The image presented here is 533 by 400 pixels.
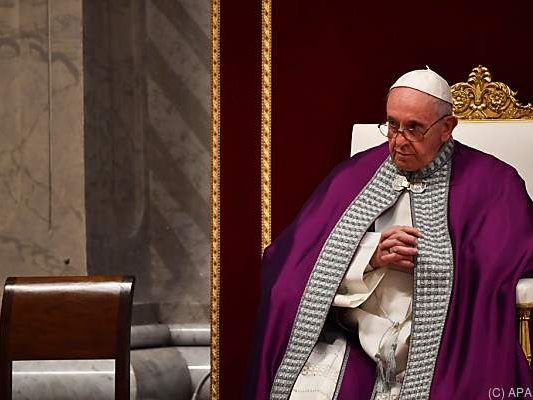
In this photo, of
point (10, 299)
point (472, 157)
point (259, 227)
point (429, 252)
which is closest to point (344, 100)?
point (259, 227)

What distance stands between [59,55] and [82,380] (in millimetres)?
1315

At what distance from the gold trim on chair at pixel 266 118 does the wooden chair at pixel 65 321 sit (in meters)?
1.63

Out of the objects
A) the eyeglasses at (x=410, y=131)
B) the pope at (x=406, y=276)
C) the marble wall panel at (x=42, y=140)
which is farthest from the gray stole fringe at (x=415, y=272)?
the marble wall panel at (x=42, y=140)

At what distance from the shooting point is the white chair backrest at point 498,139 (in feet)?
14.9

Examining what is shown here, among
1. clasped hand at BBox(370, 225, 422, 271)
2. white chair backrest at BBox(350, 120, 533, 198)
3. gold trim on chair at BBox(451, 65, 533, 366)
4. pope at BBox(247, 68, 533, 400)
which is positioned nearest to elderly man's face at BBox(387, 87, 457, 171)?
pope at BBox(247, 68, 533, 400)

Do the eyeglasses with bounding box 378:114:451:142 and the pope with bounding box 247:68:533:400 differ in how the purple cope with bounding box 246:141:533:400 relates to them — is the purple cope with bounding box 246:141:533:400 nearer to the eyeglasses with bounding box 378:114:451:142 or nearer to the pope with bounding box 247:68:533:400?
the pope with bounding box 247:68:533:400

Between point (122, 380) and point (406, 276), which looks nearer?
point (122, 380)

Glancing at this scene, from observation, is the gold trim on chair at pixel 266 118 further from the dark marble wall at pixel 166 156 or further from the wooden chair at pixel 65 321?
the wooden chair at pixel 65 321

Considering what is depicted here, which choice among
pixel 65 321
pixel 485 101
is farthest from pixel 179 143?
pixel 65 321

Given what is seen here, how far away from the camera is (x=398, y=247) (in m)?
3.80

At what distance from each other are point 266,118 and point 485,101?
35.1 inches

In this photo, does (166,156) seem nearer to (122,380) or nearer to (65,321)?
(65,321)

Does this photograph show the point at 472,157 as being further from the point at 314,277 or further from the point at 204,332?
the point at 204,332

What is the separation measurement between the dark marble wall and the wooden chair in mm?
1875
